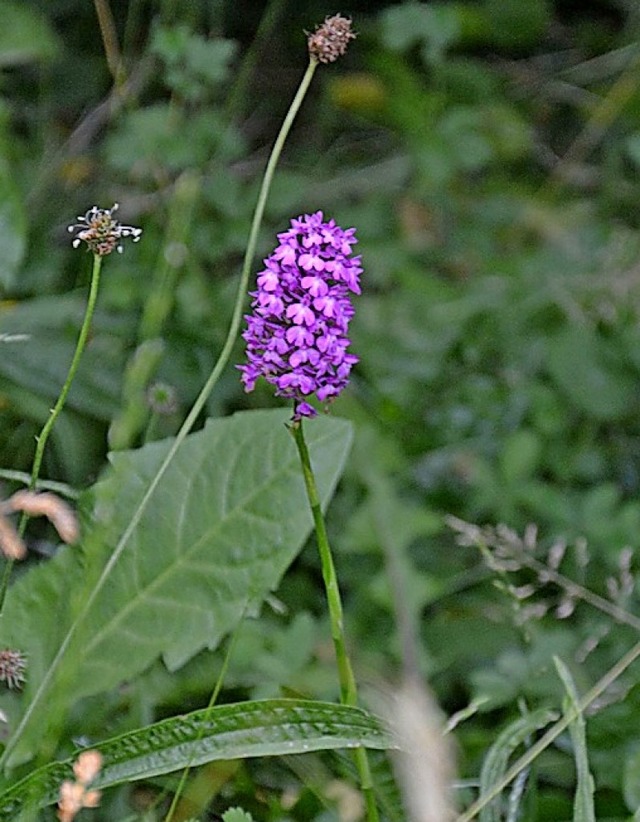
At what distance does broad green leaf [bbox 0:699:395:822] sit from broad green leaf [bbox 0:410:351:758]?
210 millimetres

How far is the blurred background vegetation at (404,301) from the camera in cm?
Answer: 150

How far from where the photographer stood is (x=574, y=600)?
1.78m

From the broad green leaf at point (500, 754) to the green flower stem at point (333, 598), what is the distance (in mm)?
124

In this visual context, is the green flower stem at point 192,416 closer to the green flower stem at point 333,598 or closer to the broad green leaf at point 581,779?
the green flower stem at point 333,598

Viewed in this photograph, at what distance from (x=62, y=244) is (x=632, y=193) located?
Answer: 3.92ft

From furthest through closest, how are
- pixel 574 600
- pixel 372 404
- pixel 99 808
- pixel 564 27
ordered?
pixel 564 27 < pixel 372 404 < pixel 574 600 < pixel 99 808

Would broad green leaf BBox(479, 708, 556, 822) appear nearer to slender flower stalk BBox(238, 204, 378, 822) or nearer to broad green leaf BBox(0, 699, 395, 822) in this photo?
broad green leaf BBox(0, 699, 395, 822)

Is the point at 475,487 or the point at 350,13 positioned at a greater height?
the point at 350,13

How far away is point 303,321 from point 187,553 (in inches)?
17.6

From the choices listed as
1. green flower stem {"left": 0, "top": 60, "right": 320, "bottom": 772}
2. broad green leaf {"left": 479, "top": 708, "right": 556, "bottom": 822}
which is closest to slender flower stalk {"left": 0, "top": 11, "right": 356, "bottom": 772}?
green flower stem {"left": 0, "top": 60, "right": 320, "bottom": 772}

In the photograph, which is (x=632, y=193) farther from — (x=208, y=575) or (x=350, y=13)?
(x=208, y=575)

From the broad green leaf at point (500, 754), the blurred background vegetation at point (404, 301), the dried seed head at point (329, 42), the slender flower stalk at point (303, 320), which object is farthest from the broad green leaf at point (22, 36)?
the broad green leaf at point (500, 754)

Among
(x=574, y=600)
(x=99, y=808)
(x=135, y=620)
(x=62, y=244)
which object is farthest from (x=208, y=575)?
(x=62, y=244)

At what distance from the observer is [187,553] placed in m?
1.33
